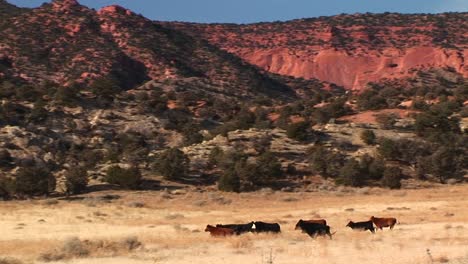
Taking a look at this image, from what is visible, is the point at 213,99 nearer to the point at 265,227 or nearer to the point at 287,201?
the point at 287,201

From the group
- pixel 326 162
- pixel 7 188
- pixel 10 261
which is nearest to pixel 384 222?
pixel 10 261

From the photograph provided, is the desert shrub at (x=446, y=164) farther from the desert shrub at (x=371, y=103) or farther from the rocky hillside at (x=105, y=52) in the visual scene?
the rocky hillside at (x=105, y=52)

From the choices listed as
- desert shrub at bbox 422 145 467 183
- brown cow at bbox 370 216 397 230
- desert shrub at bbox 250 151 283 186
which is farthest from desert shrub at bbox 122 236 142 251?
desert shrub at bbox 422 145 467 183

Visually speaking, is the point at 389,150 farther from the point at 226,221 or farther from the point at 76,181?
the point at 226,221

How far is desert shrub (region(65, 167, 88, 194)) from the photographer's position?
41594 millimetres

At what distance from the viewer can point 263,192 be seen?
4222 cm

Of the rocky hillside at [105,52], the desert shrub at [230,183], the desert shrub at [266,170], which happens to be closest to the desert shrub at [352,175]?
the desert shrub at [266,170]

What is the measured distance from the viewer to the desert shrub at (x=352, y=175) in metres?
44.9

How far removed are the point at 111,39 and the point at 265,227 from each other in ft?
319

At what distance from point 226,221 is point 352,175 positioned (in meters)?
20.4

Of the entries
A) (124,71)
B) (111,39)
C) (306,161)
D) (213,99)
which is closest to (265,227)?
(306,161)

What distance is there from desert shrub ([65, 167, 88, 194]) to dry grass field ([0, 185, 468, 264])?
1761mm

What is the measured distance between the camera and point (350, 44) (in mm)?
145750

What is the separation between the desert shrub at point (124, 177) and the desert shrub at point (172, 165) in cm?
282
